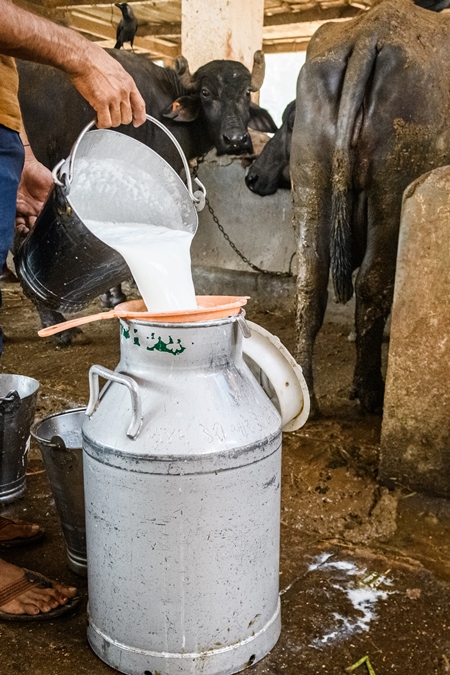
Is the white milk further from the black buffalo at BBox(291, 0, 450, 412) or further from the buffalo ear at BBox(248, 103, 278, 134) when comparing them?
the buffalo ear at BBox(248, 103, 278, 134)

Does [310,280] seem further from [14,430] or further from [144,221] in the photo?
[14,430]

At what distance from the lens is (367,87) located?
3.38m

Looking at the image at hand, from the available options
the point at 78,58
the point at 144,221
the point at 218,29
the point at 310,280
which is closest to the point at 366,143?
the point at 310,280

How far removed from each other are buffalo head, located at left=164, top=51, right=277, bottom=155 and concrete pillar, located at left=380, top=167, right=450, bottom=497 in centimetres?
389

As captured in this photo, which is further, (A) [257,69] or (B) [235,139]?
(A) [257,69]

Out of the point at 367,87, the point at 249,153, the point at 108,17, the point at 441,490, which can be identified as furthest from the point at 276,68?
the point at 441,490

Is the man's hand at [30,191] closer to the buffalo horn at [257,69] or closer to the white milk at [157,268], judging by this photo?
the white milk at [157,268]

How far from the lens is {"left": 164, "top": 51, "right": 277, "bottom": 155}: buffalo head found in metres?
6.30

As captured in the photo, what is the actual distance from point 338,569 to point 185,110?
16.6 feet

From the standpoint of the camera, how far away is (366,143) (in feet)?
11.1

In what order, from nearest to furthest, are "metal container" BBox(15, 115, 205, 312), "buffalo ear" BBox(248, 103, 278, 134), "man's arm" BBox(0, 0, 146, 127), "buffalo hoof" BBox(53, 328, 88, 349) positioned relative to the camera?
"man's arm" BBox(0, 0, 146, 127) < "metal container" BBox(15, 115, 205, 312) < "buffalo hoof" BBox(53, 328, 88, 349) < "buffalo ear" BBox(248, 103, 278, 134)

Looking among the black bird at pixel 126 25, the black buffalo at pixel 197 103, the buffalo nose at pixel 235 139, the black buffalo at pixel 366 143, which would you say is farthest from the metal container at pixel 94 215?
the black bird at pixel 126 25

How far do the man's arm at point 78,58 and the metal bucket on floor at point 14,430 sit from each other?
3.60 ft

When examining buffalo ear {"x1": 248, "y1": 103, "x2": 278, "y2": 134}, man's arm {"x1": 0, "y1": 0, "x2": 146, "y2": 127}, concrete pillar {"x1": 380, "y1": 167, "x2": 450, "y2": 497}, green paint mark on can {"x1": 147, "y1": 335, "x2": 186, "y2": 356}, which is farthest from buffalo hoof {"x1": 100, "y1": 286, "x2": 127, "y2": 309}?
green paint mark on can {"x1": 147, "y1": 335, "x2": 186, "y2": 356}
